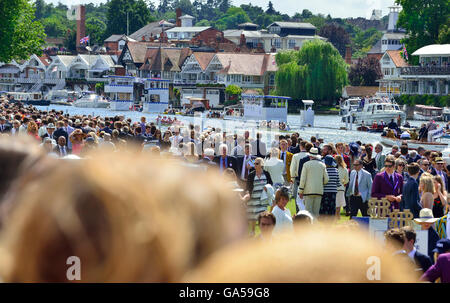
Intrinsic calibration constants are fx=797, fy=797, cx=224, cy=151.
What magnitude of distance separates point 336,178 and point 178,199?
35.8ft

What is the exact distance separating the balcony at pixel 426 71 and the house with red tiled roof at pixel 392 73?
563 centimetres

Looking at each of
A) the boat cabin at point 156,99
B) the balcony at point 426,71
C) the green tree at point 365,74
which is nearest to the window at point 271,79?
the green tree at point 365,74

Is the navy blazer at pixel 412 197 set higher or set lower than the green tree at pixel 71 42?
lower

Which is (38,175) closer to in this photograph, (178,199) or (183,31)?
Result: (178,199)

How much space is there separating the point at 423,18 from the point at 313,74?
1296cm

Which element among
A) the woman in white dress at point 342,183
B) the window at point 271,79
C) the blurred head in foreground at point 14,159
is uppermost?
the blurred head in foreground at point 14,159

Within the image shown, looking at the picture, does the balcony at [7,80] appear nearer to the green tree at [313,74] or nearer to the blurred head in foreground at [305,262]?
the green tree at [313,74]

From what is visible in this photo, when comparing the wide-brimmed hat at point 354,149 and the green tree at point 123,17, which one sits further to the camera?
the green tree at point 123,17

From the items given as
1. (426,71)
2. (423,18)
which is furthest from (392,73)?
(423,18)

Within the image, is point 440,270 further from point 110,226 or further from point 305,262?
point 110,226

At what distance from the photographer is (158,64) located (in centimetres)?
11756

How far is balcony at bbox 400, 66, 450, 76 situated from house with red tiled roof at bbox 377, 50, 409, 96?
5632 millimetres

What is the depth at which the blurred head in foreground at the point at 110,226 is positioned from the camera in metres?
1.86

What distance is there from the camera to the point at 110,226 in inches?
74.0
